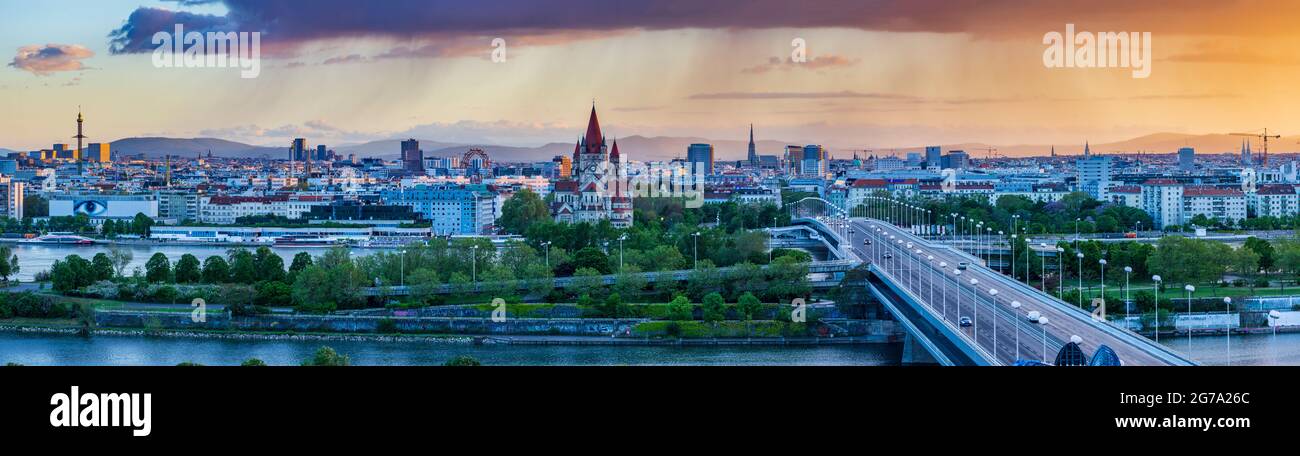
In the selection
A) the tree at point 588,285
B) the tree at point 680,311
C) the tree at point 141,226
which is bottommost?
the tree at point 680,311

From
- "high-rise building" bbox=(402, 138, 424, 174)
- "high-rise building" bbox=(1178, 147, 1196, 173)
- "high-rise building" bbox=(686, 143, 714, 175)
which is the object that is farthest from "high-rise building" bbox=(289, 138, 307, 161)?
"high-rise building" bbox=(1178, 147, 1196, 173)

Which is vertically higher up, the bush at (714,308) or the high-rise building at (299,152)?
the high-rise building at (299,152)

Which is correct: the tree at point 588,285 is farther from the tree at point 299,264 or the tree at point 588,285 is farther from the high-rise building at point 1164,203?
the high-rise building at point 1164,203

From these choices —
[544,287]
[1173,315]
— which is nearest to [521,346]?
[544,287]

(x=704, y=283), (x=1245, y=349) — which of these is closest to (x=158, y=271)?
(x=704, y=283)

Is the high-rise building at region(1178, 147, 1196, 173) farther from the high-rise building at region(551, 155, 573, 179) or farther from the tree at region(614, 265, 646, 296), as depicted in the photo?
the tree at region(614, 265, 646, 296)

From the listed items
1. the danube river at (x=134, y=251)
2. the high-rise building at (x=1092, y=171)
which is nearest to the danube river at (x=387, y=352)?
the danube river at (x=134, y=251)
